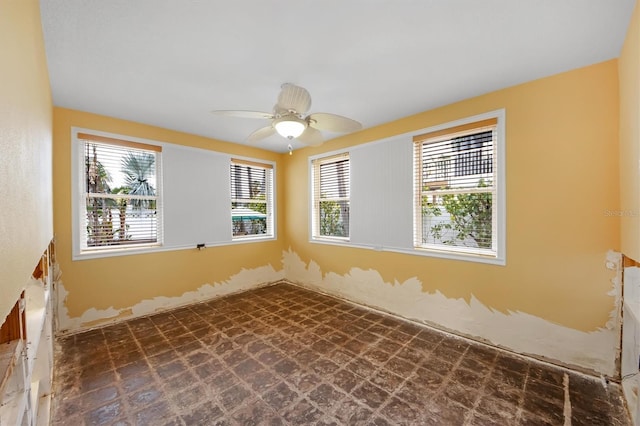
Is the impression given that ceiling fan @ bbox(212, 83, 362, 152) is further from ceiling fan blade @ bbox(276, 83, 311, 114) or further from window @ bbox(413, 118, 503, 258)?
window @ bbox(413, 118, 503, 258)

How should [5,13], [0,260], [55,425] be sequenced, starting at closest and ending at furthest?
[0,260]
[5,13]
[55,425]

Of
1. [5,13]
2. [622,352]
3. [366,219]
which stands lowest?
[622,352]

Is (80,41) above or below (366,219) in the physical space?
above

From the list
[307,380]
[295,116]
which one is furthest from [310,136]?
[307,380]

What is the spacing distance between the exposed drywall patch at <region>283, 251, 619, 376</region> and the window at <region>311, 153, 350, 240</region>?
749mm

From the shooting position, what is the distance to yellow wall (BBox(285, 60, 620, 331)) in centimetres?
201

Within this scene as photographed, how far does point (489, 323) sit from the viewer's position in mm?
2535

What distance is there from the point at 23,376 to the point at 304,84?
2.51 meters

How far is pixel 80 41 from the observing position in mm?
1729

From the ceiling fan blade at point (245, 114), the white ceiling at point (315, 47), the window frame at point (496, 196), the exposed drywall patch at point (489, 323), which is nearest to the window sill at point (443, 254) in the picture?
the window frame at point (496, 196)

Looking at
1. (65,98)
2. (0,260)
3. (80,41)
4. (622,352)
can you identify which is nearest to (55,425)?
(0,260)

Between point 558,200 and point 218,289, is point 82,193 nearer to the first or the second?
point 218,289

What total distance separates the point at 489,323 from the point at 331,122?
2500 mm

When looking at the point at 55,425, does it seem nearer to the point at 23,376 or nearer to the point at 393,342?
the point at 23,376
